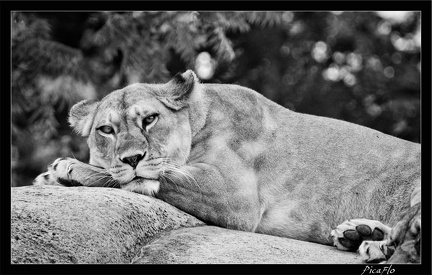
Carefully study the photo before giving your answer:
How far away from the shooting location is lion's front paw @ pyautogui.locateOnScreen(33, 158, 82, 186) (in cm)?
774

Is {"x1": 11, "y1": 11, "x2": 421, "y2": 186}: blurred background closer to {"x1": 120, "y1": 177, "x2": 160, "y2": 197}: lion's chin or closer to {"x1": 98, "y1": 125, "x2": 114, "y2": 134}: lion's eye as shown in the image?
{"x1": 98, "y1": 125, "x2": 114, "y2": 134}: lion's eye

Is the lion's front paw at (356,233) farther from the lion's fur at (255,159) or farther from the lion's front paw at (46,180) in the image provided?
the lion's front paw at (46,180)

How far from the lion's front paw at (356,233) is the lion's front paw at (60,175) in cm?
250

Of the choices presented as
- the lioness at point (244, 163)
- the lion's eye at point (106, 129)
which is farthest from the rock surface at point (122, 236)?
the lion's eye at point (106, 129)

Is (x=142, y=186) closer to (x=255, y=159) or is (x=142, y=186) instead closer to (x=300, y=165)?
(x=255, y=159)

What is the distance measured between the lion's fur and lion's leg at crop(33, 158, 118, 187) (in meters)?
0.15

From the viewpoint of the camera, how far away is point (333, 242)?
7.50m

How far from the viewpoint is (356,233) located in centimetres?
718

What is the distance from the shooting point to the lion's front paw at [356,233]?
7.10 m

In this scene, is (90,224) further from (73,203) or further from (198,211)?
(198,211)

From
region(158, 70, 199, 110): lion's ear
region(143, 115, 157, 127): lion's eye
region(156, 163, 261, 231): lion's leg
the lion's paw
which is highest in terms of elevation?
region(158, 70, 199, 110): lion's ear

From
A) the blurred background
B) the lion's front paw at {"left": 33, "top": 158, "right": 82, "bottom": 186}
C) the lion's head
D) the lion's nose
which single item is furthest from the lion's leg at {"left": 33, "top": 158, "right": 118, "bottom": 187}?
the blurred background

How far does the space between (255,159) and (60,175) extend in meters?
1.93
